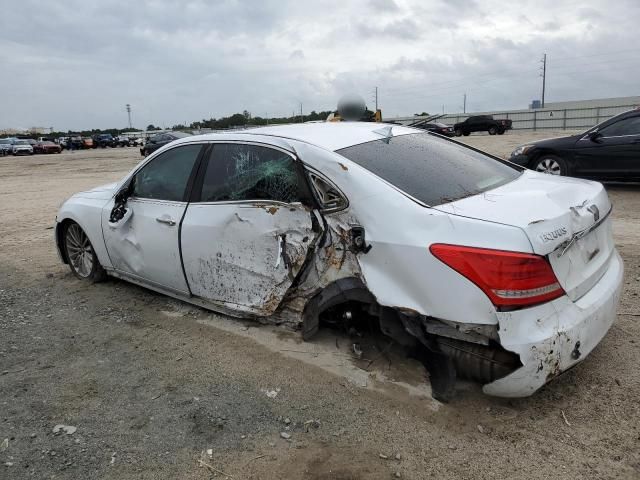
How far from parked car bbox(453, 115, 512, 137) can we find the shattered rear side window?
38012 mm

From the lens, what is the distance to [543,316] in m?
2.61

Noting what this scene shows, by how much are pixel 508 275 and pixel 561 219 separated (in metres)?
0.48

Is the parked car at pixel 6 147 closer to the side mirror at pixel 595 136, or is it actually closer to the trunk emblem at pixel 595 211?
the side mirror at pixel 595 136

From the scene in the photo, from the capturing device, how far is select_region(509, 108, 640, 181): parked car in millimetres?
8781

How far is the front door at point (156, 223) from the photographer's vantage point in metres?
4.18

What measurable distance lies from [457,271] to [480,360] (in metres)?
0.51

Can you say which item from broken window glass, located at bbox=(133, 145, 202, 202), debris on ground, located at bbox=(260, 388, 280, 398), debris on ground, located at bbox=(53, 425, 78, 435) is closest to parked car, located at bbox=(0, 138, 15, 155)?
broken window glass, located at bbox=(133, 145, 202, 202)

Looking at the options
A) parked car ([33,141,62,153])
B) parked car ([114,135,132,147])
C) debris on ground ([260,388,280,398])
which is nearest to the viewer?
debris on ground ([260,388,280,398])

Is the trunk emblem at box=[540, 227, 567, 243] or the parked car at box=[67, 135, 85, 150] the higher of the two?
the trunk emblem at box=[540, 227, 567, 243]

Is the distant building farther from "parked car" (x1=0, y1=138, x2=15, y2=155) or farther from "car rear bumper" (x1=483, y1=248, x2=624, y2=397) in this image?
"car rear bumper" (x1=483, y1=248, x2=624, y2=397)

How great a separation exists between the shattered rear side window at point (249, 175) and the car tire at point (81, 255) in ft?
6.38

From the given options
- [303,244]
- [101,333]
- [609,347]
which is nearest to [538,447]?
[609,347]

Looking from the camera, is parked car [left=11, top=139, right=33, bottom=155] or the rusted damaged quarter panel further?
parked car [left=11, top=139, right=33, bottom=155]

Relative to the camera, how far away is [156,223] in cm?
429
